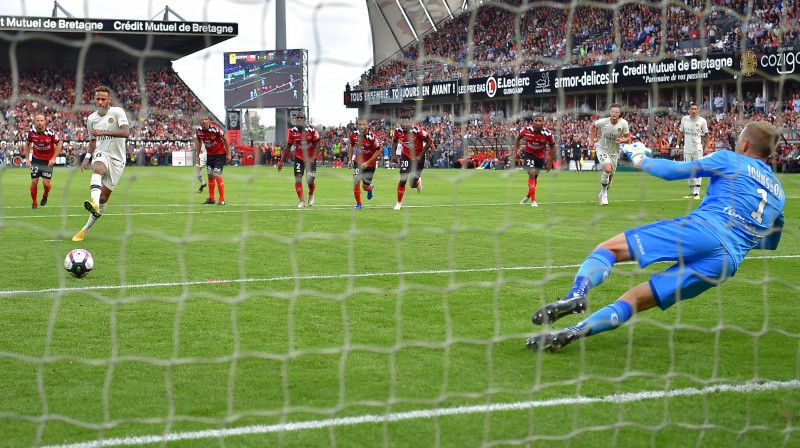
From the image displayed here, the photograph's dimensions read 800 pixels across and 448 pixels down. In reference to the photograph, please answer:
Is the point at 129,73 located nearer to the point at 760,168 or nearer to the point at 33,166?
the point at 33,166

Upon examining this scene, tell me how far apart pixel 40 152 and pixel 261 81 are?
11.5 metres

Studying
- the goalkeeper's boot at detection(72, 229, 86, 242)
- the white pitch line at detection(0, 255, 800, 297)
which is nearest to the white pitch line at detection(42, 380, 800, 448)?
the white pitch line at detection(0, 255, 800, 297)

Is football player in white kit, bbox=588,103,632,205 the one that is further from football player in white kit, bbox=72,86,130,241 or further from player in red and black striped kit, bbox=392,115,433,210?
football player in white kit, bbox=72,86,130,241

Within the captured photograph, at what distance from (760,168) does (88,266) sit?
6.09 meters

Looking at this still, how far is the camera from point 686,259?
5074 mm

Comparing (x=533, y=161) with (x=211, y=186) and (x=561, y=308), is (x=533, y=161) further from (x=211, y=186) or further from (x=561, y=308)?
(x=561, y=308)

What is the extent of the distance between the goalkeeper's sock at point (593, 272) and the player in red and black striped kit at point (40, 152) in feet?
44.8

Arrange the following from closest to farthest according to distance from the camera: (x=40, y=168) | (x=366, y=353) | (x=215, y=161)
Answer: (x=366, y=353) → (x=40, y=168) → (x=215, y=161)

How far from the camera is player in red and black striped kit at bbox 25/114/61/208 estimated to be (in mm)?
16641

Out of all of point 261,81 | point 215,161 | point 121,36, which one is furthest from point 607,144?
point 261,81

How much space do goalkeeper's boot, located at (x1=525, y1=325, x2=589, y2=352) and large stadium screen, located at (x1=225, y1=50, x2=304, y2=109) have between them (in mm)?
2266

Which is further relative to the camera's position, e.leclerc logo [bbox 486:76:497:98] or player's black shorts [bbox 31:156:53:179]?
player's black shorts [bbox 31:156:53:179]

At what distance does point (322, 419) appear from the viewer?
4.11 meters

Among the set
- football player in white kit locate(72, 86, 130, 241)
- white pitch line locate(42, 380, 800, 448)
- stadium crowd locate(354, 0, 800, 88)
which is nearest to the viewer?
white pitch line locate(42, 380, 800, 448)
